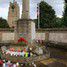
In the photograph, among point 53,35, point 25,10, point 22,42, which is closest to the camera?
point 22,42

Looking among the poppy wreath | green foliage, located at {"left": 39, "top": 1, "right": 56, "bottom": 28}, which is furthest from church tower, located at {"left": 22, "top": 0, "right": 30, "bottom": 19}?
green foliage, located at {"left": 39, "top": 1, "right": 56, "bottom": 28}

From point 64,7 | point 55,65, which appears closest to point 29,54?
point 55,65

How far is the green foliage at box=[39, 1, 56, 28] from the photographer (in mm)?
50562

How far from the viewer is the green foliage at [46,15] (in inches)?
1991

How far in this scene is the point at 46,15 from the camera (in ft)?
170

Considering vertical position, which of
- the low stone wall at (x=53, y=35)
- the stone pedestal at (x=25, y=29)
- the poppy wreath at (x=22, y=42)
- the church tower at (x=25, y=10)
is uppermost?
the church tower at (x=25, y=10)

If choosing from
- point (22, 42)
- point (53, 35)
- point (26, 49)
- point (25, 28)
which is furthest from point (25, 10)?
point (53, 35)

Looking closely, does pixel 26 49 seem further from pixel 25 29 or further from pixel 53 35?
pixel 53 35

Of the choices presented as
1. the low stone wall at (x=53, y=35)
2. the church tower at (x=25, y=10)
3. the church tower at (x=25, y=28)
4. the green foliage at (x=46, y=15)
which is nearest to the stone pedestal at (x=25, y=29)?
the church tower at (x=25, y=28)

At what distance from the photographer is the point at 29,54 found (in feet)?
54.0

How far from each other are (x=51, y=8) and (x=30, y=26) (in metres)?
33.2

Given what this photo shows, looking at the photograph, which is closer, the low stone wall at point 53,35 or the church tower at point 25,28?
the church tower at point 25,28

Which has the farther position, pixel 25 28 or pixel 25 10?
pixel 25 10

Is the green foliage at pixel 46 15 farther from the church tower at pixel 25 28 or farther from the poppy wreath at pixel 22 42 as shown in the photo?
the poppy wreath at pixel 22 42
